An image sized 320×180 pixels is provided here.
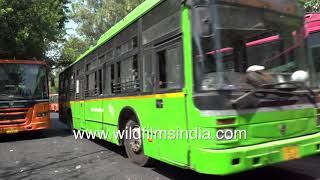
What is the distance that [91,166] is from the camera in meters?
8.36

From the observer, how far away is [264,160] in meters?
5.29

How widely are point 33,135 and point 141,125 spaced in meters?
9.11

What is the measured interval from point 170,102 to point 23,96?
867 cm

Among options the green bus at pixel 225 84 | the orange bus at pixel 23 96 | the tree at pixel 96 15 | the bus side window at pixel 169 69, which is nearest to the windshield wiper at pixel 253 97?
the green bus at pixel 225 84

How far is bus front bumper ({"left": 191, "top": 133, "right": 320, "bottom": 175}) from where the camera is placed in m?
5.04

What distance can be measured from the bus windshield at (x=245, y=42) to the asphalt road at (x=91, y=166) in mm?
1860

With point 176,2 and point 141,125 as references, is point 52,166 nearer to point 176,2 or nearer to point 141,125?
point 141,125

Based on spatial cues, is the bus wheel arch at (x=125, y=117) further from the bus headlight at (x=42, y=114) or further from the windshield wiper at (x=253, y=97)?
the bus headlight at (x=42, y=114)

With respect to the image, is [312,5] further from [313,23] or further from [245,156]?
[245,156]

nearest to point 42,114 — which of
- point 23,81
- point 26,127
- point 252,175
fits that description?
point 26,127

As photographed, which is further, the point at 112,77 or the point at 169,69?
the point at 112,77

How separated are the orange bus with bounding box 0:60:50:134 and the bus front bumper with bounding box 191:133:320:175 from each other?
9239mm

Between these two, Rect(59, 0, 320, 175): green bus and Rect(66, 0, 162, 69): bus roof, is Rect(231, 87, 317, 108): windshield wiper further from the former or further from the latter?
Rect(66, 0, 162, 69): bus roof

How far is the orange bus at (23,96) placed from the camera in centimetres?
1307
